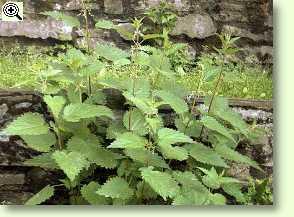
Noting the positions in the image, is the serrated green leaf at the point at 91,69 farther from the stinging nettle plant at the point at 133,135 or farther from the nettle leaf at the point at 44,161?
the nettle leaf at the point at 44,161

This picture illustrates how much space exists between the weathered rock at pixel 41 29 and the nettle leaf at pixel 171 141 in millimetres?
603

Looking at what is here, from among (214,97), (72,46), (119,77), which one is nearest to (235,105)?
(214,97)

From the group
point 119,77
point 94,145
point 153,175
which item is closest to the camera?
point 153,175

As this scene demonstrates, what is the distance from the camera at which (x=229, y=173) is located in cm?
222

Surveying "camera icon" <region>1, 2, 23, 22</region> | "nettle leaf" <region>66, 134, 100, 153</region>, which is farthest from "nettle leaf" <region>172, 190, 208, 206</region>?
"camera icon" <region>1, 2, 23, 22</region>

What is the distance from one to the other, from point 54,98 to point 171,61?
0.54 meters

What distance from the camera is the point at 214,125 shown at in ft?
6.70

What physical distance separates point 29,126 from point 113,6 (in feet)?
2.04

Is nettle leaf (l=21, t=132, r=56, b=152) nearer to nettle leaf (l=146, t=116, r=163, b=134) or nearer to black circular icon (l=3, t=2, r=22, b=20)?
nettle leaf (l=146, t=116, r=163, b=134)

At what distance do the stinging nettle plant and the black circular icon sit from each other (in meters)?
0.23

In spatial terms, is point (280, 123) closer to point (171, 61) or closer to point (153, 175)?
point (171, 61)

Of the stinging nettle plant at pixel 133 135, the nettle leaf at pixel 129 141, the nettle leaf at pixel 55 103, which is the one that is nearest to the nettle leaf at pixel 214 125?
the stinging nettle plant at pixel 133 135

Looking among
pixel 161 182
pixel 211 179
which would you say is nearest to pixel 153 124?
pixel 161 182

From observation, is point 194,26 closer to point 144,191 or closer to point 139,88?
point 139,88
